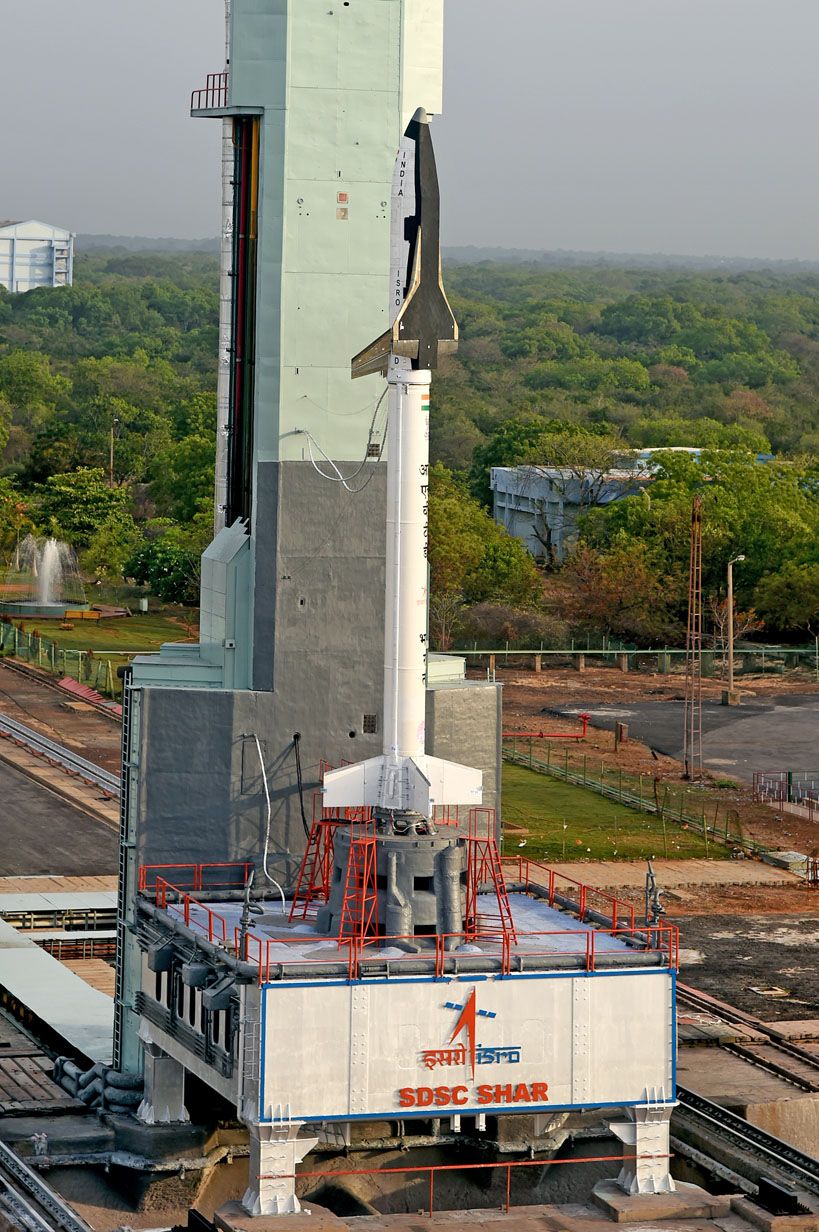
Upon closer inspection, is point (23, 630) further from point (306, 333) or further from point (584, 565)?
point (306, 333)

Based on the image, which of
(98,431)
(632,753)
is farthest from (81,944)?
(98,431)

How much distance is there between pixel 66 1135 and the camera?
3741cm

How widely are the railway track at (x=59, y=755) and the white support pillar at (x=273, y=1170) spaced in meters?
46.3

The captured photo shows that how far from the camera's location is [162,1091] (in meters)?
37.7

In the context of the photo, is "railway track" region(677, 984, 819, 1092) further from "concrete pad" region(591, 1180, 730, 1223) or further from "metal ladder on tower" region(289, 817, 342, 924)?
"metal ladder on tower" region(289, 817, 342, 924)

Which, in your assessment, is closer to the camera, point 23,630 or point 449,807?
point 449,807

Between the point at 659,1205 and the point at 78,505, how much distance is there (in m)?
113

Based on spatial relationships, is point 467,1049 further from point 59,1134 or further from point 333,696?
point 333,696

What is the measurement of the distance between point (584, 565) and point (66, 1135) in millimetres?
96529

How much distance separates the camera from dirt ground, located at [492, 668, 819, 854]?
80438 millimetres

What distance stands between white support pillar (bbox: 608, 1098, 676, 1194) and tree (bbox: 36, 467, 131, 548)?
108 m

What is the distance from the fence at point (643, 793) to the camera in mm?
78300

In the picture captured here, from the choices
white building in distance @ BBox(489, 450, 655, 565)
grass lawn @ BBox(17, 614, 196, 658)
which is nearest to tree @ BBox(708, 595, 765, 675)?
white building in distance @ BBox(489, 450, 655, 565)

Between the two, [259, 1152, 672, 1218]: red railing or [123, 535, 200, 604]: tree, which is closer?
[259, 1152, 672, 1218]: red railing
